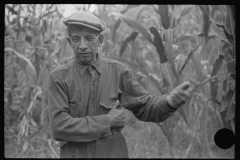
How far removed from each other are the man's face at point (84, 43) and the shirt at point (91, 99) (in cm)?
4

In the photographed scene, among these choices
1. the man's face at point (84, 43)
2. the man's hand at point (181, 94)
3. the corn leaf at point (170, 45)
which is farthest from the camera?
the corn leaf at point (170, 45)

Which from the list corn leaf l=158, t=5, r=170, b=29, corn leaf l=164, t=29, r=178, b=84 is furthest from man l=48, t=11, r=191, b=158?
corn leaf l=158, t=5, r=170, b=29

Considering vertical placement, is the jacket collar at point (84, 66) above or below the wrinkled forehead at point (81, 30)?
below

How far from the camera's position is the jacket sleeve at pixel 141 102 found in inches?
47.0

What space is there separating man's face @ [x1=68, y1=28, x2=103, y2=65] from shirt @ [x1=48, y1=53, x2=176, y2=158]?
40 millimetres

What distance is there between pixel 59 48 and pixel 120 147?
1.18m

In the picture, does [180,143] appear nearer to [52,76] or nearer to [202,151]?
[202,151]

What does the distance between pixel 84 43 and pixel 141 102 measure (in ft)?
1.05

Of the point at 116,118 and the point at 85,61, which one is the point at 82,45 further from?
the point at 116,118

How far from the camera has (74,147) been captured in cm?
121

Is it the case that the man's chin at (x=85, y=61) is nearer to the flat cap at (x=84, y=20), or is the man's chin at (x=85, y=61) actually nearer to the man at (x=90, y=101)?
the man at (x=90, y=101)

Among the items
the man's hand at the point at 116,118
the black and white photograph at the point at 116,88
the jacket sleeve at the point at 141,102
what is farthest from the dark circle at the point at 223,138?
the man's hand at the point at 116,118

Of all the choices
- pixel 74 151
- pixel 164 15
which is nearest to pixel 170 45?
pixel 164 15

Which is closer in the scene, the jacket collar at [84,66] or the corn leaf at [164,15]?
the jacket collar at [84,66]
